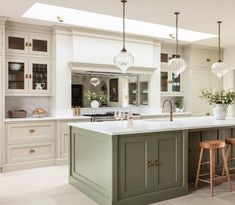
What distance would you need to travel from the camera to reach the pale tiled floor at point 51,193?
11.5ft

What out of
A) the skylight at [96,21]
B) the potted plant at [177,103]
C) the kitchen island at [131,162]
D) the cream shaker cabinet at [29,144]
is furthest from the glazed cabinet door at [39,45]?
the potted plant at [177,103]

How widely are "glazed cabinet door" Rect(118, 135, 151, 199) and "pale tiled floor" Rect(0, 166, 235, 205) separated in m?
0.37

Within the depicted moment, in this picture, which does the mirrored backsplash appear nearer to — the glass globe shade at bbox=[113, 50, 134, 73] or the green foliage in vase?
the glass globe shade at bbox=[113, 50, 134, 73]

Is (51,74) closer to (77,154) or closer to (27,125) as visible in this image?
(27,125)

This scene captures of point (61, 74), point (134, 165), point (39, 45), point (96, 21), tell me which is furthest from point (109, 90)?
point (134, 165)

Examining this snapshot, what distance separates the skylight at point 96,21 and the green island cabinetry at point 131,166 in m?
2.29

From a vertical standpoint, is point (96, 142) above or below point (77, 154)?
above

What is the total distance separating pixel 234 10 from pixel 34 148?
4106 mm

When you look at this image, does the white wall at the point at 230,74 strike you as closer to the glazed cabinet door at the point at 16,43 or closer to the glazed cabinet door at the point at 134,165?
the glazed cabinet door at the point at 134,165

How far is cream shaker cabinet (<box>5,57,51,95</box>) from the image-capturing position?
205 inches

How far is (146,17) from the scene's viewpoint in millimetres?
4859

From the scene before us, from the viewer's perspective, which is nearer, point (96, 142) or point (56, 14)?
point (96, 142)

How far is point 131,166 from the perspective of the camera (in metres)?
3.32

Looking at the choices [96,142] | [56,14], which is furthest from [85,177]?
[56,14]
